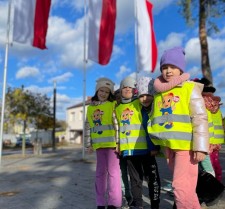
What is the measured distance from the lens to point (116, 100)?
4793mm

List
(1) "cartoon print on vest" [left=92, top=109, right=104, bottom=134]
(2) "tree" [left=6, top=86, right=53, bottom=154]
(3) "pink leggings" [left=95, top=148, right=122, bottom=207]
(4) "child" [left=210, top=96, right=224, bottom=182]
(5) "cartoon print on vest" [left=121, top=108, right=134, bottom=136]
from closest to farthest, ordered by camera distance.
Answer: (5) "cartoon print on vest" [left=121, top=108, right=134, bottom=136], (3) "pink leggings" [left=95, top=148, right=122, bottom=207], (1) "cartoon print on vest" [left=92, top=109, right=104, bottom=134], (4) "child" [left=210, top=96, right=224, bottom=182], (2) "tree" [left=6, top=86, right=53, bottom=154]

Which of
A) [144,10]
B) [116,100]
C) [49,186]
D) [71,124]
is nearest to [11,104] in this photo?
[144,10]

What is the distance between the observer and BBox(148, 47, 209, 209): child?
307 centimetres

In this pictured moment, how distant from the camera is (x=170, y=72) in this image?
343 centimetres

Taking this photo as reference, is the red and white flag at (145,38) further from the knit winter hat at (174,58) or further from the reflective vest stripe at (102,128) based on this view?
the knit winter hat at (174,58)

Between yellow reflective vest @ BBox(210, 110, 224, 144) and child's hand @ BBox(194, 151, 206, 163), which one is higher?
yellow reflective vest @ BBox(210, 110, 224, 144)

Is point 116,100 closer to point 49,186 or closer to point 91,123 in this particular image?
point 91,123

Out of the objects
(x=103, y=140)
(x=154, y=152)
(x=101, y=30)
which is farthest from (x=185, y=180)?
(x=101, y=30)

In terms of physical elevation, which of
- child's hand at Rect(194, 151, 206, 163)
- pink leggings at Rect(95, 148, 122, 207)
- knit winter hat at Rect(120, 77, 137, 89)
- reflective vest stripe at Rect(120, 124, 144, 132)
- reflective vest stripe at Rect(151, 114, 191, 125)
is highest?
knit winter hat at Rect(120, 77, 137, 89)

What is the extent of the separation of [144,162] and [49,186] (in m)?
3.17

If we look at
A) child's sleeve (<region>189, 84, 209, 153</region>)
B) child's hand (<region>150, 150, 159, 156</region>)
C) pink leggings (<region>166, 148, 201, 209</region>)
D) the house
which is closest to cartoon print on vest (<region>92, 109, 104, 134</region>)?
child's hand (<region>150, 150, 159, 156</region>)

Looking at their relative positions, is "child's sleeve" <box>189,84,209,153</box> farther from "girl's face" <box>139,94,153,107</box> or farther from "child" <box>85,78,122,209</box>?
"child" <box>85,78,122,209</box>

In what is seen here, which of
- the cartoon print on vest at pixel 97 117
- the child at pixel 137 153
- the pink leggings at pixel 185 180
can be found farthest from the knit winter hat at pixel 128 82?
the pink leggings at pixel 185 180

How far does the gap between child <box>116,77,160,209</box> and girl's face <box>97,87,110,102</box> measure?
539 millimetres
